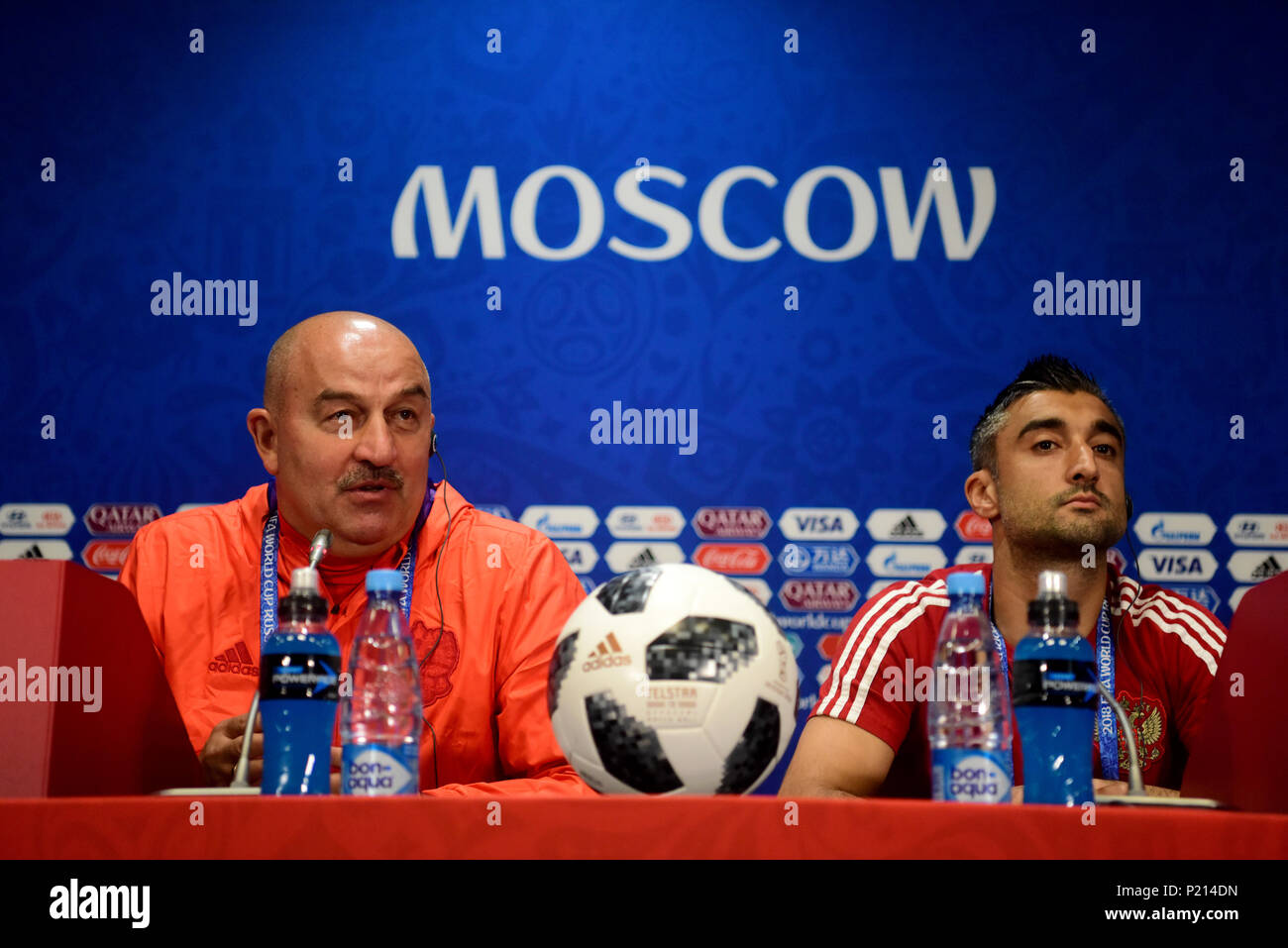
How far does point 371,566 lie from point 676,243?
1.05 m

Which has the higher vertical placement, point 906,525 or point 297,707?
point 906,525

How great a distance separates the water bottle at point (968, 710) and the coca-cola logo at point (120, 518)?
6.00 ft

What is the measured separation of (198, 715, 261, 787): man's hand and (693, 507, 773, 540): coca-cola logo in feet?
4.08

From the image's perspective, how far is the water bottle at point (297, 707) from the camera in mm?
1345

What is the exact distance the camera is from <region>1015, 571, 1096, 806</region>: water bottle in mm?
1317

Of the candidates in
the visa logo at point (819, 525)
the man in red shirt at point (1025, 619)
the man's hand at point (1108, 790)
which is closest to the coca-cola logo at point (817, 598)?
the visa logo at point (819, 525)

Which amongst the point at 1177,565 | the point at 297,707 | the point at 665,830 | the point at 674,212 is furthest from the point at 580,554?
the point at 665,830

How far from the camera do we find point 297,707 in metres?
1.35

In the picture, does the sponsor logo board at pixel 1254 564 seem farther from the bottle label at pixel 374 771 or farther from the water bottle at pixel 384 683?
the bottle label at pixel 374 771

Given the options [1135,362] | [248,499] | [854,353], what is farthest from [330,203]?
[1135,362]

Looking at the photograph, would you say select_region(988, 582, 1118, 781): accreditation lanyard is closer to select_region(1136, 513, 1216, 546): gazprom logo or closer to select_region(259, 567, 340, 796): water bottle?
select_region(1136, 513, 1216, 546): gazprom logo

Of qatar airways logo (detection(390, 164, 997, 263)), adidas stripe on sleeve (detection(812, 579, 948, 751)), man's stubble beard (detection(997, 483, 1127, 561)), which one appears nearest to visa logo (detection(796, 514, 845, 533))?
adidas stripe on sleeve (detection(812, 579, 948, 751))

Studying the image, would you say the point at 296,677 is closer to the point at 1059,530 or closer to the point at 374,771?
the point at 374,771

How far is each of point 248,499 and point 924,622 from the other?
4.44ft
